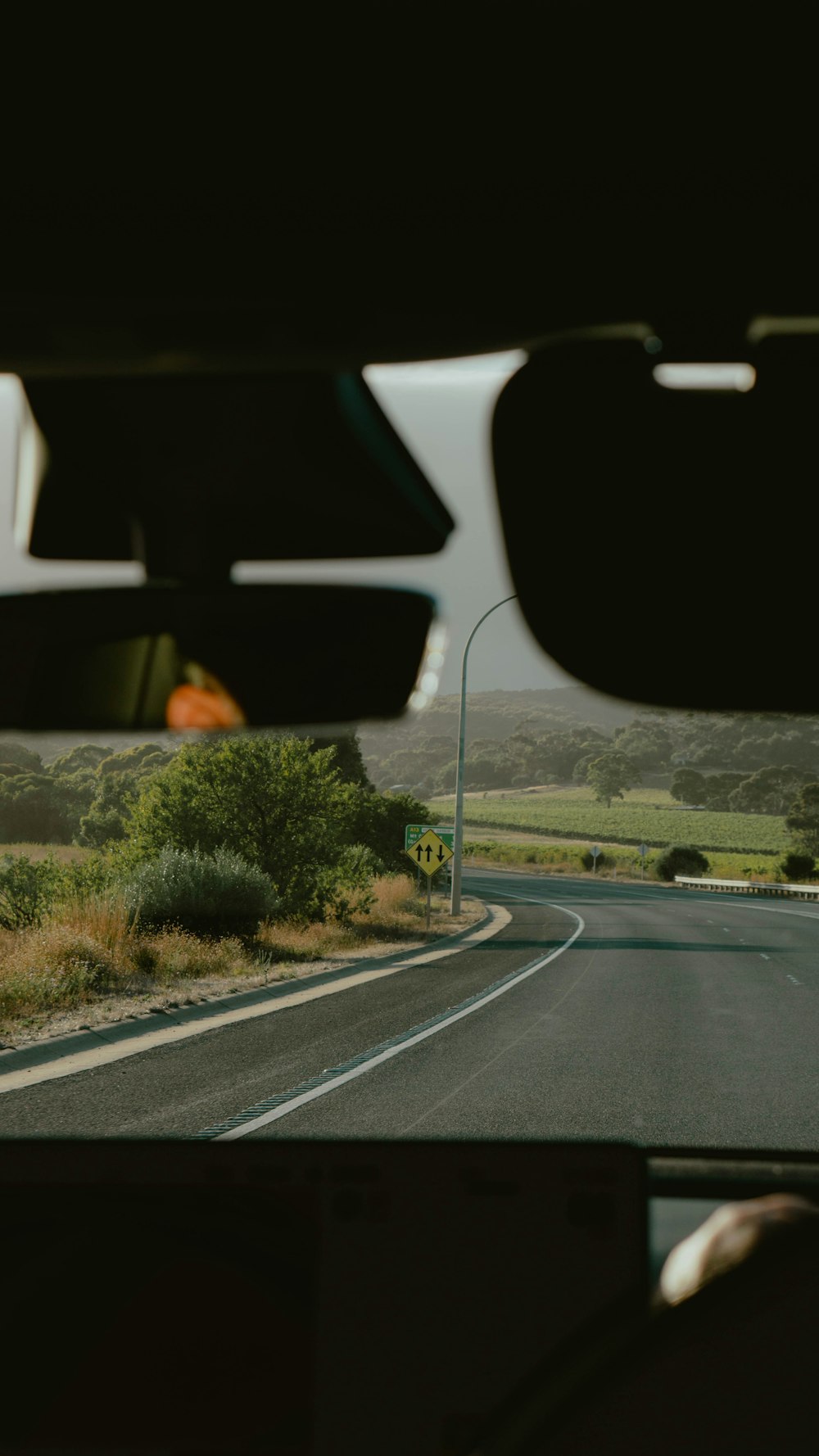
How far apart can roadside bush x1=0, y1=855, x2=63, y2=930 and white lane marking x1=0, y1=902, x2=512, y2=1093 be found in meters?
→ 3.53

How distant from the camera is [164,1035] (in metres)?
11.7

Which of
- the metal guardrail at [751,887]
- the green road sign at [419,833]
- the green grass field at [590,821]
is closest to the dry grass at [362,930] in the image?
the green road sign at [419,833]

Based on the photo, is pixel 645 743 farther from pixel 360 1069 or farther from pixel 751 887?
pixel 751 887

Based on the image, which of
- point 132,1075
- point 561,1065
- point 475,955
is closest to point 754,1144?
point 561,1065

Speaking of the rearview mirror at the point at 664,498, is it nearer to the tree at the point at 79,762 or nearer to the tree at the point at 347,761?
the tree at the point at 79,762

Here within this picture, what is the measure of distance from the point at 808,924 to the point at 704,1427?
35.7 metres

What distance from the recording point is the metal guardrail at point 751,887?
56.2 metres

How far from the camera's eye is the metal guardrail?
2212 inches

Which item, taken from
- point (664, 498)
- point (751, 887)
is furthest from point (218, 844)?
point (751, 887)

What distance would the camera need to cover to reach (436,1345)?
8.84 ft

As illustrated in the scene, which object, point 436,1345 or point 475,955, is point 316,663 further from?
point 475,955

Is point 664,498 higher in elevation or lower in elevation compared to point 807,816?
higher

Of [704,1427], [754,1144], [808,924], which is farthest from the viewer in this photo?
[808,924]

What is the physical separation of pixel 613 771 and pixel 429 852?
820 inches
